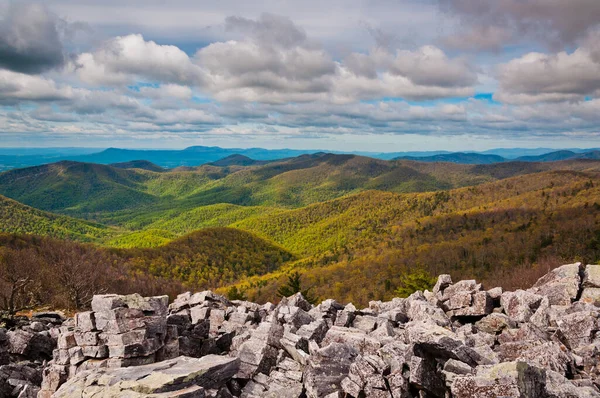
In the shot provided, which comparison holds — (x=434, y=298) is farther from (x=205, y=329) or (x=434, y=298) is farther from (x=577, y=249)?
(x=577, y=249)

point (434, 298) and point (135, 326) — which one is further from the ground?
point (135, 326)

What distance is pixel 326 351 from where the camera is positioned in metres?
21.4

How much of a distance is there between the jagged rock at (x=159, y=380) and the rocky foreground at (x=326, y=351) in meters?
0.07

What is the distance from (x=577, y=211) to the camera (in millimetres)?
159250

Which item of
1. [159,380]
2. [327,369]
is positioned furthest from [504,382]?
[159,380]

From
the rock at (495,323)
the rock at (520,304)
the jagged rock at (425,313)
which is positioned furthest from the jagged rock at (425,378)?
the rock at (520,304)

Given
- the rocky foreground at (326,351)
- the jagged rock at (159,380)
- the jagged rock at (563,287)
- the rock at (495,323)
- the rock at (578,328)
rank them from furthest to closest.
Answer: the jagged rock at (563,287), the rock at (495,323), the rock at (578,328), the rocky foreground at (326,351), the jagged rock at (159,380)

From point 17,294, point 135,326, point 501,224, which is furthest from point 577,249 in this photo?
point 17,294

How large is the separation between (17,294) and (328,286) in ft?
361

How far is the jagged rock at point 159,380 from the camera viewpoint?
57.2 ft

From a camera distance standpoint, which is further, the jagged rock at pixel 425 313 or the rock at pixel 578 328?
the jagged rock at pixel 425 313

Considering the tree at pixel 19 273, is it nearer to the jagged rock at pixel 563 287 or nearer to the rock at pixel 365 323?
the rock at pixel 365 323

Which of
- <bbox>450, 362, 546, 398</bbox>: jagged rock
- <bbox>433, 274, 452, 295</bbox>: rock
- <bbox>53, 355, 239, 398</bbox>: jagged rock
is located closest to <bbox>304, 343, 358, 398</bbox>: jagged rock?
<bbox>53, 355, 239, 398</bbox>: jagged rock

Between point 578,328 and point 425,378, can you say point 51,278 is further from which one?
point 578,328
